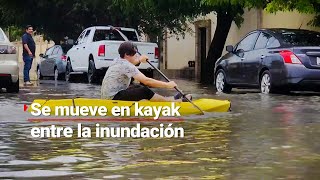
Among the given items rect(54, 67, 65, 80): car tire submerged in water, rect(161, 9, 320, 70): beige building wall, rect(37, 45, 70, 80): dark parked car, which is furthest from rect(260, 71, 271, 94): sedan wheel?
rect(54, 67, 65, 80): car tire submerged in water

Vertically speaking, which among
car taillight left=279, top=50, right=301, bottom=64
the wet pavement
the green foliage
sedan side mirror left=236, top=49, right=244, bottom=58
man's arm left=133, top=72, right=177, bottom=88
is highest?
the green foliage

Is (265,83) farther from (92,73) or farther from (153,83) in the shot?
(92,73)

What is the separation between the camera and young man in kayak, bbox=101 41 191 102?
37.7 ft

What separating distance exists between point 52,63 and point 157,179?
1068 inches

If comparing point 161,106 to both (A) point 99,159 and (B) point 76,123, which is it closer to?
(B) point 76,123

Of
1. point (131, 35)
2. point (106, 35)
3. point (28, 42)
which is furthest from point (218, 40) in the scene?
point (28, 42)

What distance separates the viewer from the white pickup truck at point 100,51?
25234mm

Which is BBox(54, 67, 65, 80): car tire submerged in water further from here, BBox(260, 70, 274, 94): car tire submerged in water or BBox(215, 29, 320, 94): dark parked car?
BBox(260, 70, 274, 94): car tire submerged in water

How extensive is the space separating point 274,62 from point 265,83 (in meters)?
0.68

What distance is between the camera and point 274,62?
17469 mm


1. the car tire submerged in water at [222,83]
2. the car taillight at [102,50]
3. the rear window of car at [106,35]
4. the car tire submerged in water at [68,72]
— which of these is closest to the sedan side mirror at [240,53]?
the car tire submerged in water at [222,83]

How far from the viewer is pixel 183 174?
620 cm

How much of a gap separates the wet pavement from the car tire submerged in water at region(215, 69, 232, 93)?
9.22 meters

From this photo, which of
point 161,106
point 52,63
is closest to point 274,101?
point 161,106
